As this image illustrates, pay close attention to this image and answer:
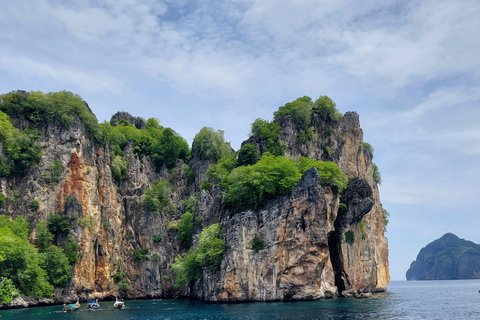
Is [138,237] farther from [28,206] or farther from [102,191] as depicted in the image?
[28,206]

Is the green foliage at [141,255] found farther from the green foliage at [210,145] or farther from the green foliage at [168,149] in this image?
the green foliage at [210,145]

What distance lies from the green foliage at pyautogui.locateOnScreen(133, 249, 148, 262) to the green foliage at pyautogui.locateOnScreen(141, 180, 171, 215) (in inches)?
338

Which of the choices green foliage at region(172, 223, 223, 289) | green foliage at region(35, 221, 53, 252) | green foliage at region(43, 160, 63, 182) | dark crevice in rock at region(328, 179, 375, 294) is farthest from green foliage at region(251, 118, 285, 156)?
green foliage at region(35, 221, 53, 252)

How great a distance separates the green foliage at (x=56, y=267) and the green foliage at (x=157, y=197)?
24.0 meters

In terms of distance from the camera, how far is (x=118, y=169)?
103m

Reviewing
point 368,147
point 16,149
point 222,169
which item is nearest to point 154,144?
point 222,169

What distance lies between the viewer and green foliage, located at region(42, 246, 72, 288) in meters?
79.8

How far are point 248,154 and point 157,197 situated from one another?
25.1m

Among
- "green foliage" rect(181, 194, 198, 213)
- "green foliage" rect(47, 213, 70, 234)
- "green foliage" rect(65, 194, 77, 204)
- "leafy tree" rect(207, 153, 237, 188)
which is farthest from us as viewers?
"green foliage" rect(181, 194, 198, 213)

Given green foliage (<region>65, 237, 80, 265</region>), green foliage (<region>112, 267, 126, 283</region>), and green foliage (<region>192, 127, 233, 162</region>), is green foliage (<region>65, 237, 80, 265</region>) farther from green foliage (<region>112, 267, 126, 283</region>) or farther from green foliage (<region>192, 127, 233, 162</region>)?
green foliage (<region>192, 127, 233, 162</region>)

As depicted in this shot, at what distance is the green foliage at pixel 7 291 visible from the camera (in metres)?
66.6

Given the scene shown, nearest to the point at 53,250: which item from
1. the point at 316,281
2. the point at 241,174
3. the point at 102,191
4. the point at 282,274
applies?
the point at 102,191

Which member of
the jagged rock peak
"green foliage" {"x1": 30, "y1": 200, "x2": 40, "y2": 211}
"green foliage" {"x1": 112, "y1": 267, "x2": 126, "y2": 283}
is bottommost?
"green foliage" {"x1": 112, "y1": 267, "x2": 126, "y2": 283}

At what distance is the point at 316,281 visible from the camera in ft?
232
